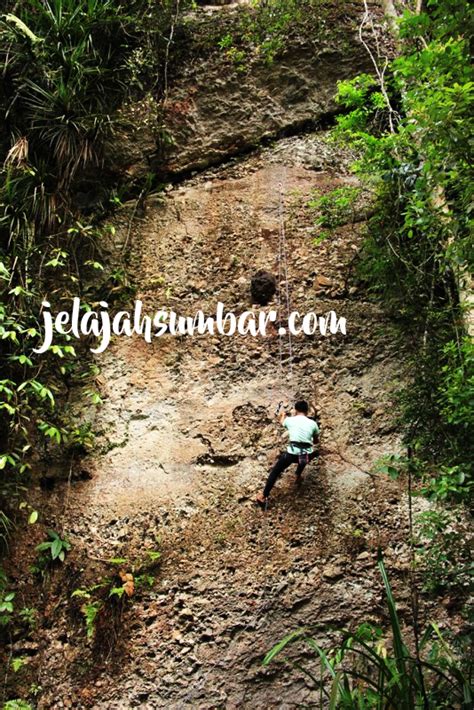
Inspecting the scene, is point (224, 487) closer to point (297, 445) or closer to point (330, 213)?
point (297, 445)

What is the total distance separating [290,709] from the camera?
11.4ft

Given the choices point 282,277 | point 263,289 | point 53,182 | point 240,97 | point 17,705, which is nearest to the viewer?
point 17,705

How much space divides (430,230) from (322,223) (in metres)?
1.54

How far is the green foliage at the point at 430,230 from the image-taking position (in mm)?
2893

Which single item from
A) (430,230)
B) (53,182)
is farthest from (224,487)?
(53,182)

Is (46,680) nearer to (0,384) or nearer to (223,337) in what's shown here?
(0,384)

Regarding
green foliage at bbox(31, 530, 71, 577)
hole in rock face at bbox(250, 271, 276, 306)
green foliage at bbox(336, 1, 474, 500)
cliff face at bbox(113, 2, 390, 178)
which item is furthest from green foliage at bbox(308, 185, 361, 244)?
green foliage at bbox(31, 530, 71, 577)

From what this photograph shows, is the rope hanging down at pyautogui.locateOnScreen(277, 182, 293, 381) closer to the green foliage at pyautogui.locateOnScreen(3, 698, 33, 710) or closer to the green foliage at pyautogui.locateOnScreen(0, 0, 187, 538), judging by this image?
the green foliage at pyautogui.locateOnScreen(0, 0, 187, 538)

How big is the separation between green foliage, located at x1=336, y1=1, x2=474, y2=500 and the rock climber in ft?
2.19

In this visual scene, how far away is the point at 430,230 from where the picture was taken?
14.0 feet

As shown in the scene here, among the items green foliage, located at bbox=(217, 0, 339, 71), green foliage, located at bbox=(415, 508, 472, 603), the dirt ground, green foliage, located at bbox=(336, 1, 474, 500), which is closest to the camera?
green foliage, located at bbox=(336, 1, 474, 500)

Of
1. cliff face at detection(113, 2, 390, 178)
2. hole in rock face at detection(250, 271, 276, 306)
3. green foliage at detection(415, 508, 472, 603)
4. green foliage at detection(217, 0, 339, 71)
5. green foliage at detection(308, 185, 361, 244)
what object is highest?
green foliage at detection(217, 0, 339, 71)

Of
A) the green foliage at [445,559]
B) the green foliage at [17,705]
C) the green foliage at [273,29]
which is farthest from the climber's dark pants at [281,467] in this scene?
the green foliage at [273,29]

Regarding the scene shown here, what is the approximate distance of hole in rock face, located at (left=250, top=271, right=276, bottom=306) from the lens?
17.7 ft
